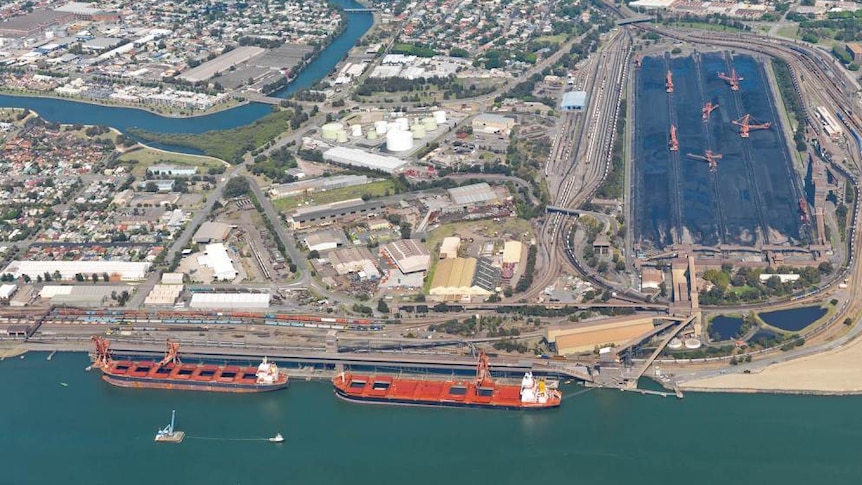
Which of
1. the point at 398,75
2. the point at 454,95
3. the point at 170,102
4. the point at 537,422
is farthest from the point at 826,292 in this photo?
the point at 170,102

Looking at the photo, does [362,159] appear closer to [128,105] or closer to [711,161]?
[711,161]

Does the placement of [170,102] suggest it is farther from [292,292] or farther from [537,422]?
[537,422]

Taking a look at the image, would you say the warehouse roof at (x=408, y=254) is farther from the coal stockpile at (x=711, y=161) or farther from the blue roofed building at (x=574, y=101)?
the blue roofed building at (x=574, y=101)

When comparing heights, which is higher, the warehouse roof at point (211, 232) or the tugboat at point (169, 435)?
the tugboat at point (169, 435)

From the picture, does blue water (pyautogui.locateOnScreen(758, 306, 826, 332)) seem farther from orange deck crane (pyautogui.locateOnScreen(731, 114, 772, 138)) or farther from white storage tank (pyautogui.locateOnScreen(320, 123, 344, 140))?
white storage tank (pyautogui.locateOnScreen(320, 123, 344, 140))

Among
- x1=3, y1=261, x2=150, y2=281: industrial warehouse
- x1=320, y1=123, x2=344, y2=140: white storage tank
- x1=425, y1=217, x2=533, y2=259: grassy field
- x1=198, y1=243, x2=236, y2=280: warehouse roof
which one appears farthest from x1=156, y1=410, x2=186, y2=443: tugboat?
x1=320, y1=123, x2=344, y2=140: white storage tank

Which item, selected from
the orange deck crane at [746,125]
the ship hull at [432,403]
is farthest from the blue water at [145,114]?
the ship hull at [432,403]
